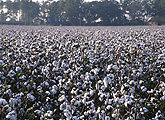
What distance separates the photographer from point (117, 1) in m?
80.6

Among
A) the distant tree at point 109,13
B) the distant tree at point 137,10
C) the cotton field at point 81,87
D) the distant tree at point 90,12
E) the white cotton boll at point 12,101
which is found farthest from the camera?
the distant tree at point 137,10

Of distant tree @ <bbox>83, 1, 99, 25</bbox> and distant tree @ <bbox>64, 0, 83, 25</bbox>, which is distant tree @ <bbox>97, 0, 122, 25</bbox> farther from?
distant tree @ <bbox>64, 0, 83, 25</bbox>

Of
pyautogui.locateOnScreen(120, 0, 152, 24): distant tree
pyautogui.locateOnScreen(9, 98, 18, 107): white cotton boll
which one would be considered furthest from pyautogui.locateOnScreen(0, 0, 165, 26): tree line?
pyautogui.locateOnScreen(9, 98, 18, 107): white cotton boll

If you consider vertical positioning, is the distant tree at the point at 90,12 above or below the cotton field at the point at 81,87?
above

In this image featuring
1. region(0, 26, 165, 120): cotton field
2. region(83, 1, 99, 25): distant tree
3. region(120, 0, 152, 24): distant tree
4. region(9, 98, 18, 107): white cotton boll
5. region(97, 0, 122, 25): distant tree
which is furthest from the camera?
region(120, 0, 152, 24): distant tree

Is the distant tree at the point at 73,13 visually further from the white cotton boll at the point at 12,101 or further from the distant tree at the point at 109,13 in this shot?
the white cotton boll at the point at 12,101

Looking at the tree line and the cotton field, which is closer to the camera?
the cotton field

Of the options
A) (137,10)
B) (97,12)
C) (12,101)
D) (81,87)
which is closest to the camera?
(12,101)

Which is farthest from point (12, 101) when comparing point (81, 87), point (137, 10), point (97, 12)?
point (137, 10)

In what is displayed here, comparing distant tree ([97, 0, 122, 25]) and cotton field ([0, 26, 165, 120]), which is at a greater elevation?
distant tree ([97, 0, 122, 25])

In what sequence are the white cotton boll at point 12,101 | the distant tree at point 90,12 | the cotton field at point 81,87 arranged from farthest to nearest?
1. the distant tree at point 90,12
2. the cotton field at point 81,87
3. the white cotton boll at point 12,101

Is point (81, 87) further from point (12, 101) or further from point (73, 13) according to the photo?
point (73, 13)

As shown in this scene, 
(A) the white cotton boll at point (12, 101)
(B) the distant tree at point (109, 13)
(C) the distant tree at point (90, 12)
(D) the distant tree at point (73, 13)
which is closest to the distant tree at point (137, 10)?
(B) the distant tree at point (109, 13)

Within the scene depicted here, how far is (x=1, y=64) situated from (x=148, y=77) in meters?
4.49
